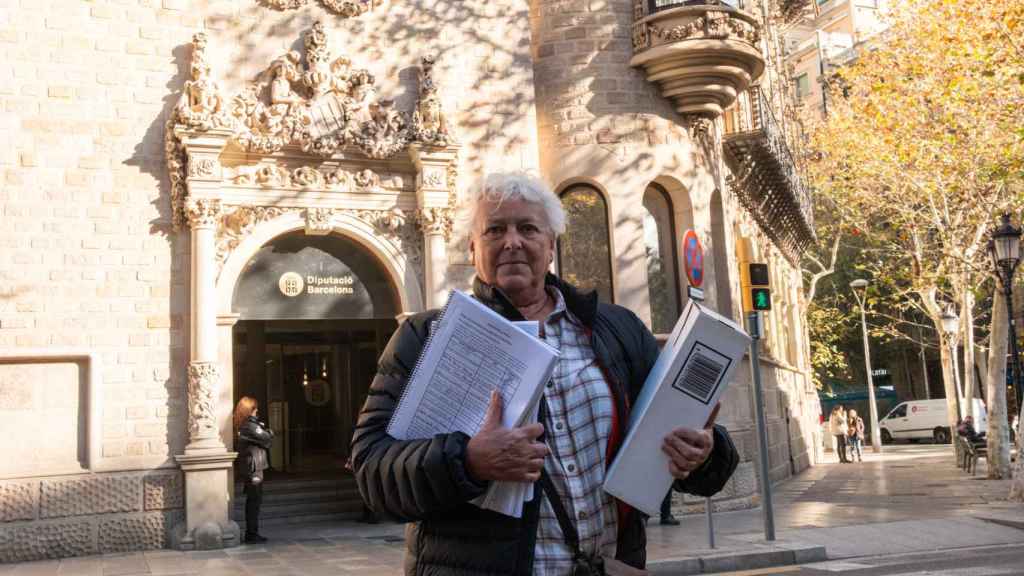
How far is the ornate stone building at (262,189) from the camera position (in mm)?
12086

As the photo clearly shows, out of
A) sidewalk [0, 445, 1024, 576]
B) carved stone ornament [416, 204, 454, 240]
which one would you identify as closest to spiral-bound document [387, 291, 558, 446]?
sidewalk [0, 445, 1024, 576]

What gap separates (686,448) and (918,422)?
46054 mm

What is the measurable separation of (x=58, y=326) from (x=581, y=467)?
11.3 meters

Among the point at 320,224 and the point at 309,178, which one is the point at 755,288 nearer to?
the point at 320,224

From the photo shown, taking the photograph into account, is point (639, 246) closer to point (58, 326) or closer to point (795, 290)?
point (58, 326)

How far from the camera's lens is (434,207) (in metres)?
14.2

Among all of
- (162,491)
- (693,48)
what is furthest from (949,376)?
(162,491)

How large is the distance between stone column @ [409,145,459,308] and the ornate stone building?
1.4 inches

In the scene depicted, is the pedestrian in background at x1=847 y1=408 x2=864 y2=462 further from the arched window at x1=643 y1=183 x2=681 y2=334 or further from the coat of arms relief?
the coat of arms relief

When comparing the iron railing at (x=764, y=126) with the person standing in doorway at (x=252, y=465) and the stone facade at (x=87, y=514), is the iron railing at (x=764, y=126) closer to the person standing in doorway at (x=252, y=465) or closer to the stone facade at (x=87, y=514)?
the person standing in doorway at (x=252, y=465)

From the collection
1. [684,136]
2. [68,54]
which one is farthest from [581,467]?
[684,136]

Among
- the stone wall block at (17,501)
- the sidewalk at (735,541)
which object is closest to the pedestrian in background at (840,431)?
the sidewalk at (735,541)

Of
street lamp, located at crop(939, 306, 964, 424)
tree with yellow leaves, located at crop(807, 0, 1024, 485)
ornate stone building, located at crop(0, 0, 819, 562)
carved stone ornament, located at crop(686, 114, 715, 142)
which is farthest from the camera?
street lamp, located at crop(939, 306, 964, 424)

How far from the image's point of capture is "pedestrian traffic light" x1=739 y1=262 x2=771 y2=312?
11.2m
